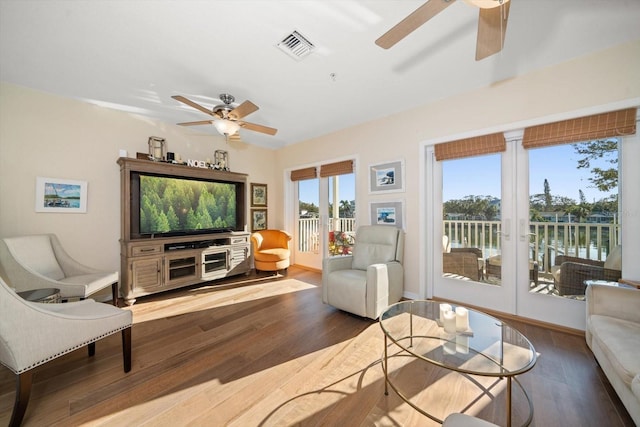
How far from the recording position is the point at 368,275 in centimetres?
238

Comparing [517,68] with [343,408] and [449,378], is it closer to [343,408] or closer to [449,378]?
[449,378]

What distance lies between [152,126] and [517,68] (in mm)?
4598

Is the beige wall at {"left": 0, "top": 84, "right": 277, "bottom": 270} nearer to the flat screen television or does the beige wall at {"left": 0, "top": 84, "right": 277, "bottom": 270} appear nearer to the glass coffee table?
the flat screen television

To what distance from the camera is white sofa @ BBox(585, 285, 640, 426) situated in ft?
3.82

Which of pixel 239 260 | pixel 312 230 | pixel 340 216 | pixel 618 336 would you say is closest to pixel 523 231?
pixel 618 336

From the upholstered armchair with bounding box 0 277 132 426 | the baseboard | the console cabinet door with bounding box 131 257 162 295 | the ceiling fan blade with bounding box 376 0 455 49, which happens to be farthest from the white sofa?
the console cabinet door with bounding box 131 257 162 295

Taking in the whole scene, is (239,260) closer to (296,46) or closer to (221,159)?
(221,159)

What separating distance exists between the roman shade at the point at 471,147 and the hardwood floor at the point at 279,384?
1871 mm

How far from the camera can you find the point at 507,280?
2510 millimetres

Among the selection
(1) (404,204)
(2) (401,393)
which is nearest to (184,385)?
(2) (401,393)

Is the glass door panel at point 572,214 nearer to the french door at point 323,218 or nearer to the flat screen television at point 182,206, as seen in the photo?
the french door at point 323,218

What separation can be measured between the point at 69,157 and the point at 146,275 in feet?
5.58

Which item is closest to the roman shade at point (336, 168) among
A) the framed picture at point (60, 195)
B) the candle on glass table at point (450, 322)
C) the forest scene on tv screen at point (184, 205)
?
the forest scene on tv screen at point (184, 205)

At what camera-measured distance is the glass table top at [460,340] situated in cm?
121
